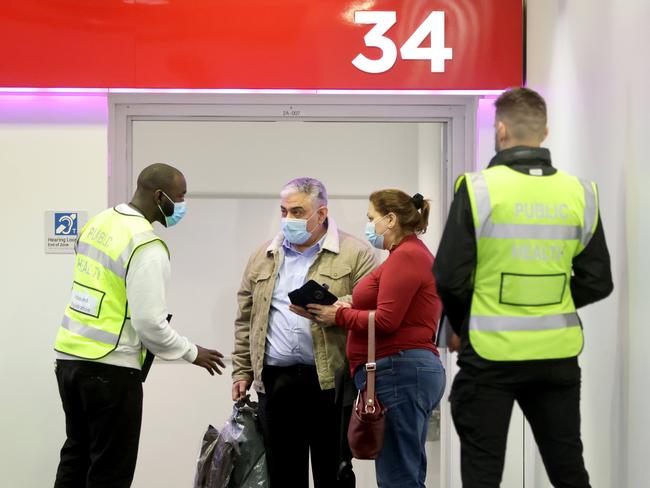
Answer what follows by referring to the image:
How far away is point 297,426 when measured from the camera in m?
4.08

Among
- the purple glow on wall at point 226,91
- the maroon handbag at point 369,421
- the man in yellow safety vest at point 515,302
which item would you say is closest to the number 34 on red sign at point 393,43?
the purple glow on wall at point 226,91

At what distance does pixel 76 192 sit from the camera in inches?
185

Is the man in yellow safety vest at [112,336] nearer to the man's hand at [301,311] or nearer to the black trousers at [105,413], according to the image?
the black trousers at [105,413]

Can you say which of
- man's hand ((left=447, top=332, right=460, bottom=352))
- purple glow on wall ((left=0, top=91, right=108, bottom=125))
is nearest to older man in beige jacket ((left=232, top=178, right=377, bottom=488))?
man's hand ((left=447, top=332, right=460, bottom=352))

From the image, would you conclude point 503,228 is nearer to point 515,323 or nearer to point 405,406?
point 515,323

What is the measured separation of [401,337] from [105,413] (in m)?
1.16

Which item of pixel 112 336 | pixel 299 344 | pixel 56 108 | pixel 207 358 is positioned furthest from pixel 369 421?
pixel 56 108

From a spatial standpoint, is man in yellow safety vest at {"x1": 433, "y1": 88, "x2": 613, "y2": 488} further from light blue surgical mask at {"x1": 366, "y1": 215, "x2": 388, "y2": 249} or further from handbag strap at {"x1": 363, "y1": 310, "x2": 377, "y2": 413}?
light blue surgical mask at {"x1": 366, "y1": 215, "x2": 388, "y2": 249}

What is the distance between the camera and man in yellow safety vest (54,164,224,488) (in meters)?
3.45

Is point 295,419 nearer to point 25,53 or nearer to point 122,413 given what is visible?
point 122,413

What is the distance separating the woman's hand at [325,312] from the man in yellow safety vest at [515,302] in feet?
3.52

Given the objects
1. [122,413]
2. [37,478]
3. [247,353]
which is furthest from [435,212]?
[37,478]

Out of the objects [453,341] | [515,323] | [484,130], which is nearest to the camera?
[515,323]

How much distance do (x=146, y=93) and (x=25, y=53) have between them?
2.01 ft
